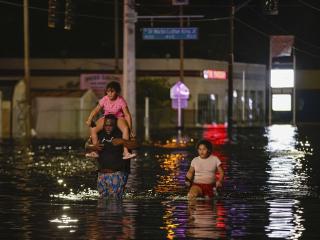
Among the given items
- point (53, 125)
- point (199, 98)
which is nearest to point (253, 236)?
point (53, 125)

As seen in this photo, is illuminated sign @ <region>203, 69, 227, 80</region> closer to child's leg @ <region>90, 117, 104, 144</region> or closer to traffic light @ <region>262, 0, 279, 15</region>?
traffic light @ <region>262, 0, 279, 15</region>

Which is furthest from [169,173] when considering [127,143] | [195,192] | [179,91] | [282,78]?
[282,78]

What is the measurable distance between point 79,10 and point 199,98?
480 inches

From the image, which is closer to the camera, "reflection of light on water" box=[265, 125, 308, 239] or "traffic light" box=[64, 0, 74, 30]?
"reflection of light on water" box=[265, 125, 308, 239]

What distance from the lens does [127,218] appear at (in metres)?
15.0

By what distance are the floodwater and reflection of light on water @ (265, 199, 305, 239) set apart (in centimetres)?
1

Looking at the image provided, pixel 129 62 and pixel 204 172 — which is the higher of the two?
pixel 129 62

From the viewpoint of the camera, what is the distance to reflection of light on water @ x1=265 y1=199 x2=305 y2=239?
1336 centimetres

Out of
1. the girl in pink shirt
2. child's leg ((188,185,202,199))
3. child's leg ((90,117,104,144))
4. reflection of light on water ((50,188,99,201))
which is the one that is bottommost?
reflection of light on water ((50,188,99,201))

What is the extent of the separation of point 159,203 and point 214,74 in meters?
63.4

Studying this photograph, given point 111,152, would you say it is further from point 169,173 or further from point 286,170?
point 286,170

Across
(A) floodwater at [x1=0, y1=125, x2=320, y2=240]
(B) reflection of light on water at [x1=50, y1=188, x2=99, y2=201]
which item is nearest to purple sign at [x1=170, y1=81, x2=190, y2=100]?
(A) floodwater at [x1=0, y1=125, x2=320, y2=240]

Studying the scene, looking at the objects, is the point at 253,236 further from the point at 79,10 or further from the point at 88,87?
the point at 79,10

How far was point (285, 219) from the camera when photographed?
1495cm
